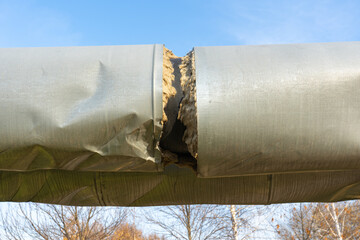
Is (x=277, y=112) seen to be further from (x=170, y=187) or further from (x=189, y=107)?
(x=170, y=187)

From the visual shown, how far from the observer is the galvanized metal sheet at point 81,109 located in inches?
36.5

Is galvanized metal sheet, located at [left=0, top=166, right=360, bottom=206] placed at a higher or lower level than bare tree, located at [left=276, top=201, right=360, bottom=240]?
lower

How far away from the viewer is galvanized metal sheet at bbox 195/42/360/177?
92 centimetres

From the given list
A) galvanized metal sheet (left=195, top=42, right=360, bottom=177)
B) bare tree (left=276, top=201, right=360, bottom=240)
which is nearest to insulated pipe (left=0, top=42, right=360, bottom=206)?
galvanized metal sheet (left=195, top=42, right=360, bottom=177)

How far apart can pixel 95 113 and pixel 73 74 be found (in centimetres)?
14

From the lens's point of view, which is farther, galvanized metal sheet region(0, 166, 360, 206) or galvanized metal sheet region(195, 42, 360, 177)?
galvanized metal sheet region(0, 166, 360, 206)

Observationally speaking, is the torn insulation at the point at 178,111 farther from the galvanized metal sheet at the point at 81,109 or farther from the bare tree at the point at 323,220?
the bare tree at the point at 323,220

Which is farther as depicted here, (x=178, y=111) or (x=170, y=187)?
(x=170, y=187)

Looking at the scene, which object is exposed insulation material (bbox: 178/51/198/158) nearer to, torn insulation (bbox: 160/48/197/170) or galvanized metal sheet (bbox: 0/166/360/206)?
torn insulation (bbox: 160/48/197/170)

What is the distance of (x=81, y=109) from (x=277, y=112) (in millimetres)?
539

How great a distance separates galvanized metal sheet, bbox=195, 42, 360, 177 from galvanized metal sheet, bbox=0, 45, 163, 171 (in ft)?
0.51

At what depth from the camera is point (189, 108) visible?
37.7 inches

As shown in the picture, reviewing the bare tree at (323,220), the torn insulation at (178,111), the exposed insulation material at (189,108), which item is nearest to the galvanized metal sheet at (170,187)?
the torn insulation at (178,111)

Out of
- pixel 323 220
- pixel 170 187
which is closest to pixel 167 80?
pixel 170 187
